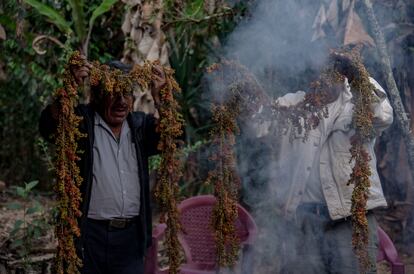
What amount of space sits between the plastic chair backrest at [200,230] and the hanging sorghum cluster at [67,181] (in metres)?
1.63

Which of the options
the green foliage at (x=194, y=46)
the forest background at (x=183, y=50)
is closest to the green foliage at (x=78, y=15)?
the forest background at (x=183, y=50)

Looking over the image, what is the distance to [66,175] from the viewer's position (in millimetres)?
3678

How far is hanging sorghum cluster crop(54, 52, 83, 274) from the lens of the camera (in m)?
3.65

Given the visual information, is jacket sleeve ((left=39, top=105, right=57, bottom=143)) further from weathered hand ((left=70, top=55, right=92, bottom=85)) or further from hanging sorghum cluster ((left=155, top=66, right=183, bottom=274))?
hanging sorghum cluster ((left=155, top=66, right=183, bottom=274))

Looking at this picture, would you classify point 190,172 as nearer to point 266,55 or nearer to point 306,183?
point 266,55

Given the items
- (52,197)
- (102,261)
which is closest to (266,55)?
(102,261)

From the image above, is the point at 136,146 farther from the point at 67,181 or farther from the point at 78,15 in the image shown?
the point at 78,15

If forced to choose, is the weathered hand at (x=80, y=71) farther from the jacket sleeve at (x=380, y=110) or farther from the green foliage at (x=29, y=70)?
the green foliage at (x=29, y=70)

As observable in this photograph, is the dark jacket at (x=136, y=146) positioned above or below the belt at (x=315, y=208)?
above

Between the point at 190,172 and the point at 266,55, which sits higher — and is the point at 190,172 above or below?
below

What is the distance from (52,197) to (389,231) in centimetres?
475

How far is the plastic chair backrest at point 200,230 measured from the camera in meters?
5.20

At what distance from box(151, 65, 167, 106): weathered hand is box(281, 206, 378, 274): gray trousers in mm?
1380

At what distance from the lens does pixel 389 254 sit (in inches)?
187
